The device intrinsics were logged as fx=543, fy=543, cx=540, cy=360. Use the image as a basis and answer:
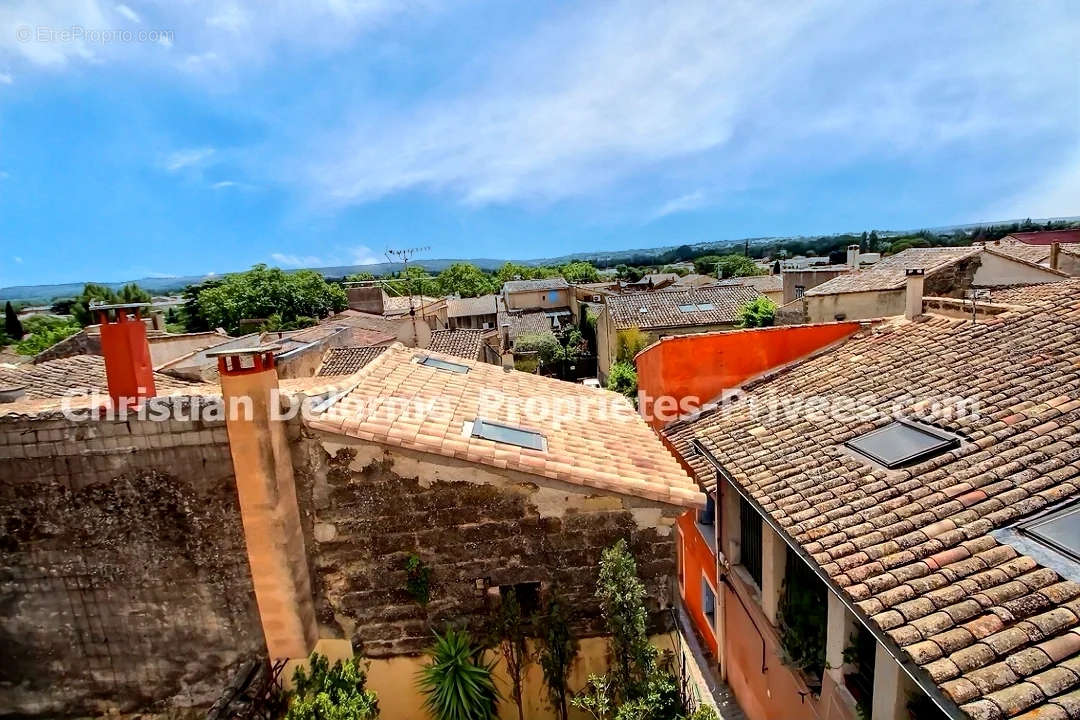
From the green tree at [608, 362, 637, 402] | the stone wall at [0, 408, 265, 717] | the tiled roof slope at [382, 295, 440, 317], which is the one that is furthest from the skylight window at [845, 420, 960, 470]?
the tiled roof slope at [382, 295, 440, 317]

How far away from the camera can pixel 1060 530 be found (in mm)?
4152

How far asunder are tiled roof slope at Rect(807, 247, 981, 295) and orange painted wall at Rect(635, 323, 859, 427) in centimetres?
1338

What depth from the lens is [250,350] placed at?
5.42 meters

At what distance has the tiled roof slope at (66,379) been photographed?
37.7 feet

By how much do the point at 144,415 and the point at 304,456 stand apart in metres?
1.55

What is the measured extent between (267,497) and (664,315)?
33.2 meters

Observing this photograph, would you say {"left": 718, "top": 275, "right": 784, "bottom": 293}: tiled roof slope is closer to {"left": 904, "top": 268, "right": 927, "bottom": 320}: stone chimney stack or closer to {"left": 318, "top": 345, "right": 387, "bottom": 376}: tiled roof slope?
{"left": 318, "top": 345, "right": 387, "bottom": 376}: tiled roof slope

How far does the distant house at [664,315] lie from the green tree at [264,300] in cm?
4211

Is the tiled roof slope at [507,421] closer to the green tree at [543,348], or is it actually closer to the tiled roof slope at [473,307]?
the green tree at [543,348]

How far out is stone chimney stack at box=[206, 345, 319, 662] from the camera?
533cm

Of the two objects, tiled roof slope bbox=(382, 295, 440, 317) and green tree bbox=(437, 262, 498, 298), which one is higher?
green tree bbox=(437, 262, 498, 298)

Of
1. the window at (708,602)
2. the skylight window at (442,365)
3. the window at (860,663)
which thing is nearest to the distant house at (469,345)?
the skylight window at (442,365)

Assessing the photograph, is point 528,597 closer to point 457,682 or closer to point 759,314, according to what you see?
point 457,682

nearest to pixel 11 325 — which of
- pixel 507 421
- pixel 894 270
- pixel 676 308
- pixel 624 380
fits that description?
pixel 624 380
